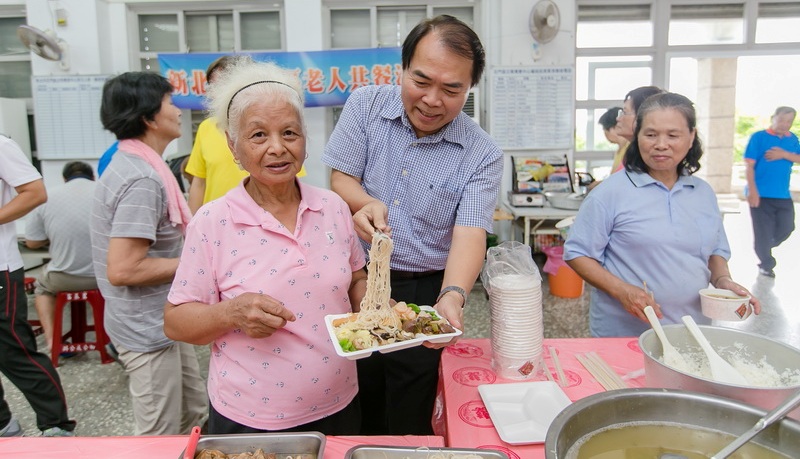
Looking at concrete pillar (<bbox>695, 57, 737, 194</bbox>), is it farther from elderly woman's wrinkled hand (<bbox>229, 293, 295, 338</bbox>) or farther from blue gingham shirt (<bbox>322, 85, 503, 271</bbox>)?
elderly woman's wrinkled hand (<bbox>229, 293, 295, 338</bbox>)

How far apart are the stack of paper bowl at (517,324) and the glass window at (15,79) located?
7099mm

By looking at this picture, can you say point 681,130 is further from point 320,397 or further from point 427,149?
point 320,397

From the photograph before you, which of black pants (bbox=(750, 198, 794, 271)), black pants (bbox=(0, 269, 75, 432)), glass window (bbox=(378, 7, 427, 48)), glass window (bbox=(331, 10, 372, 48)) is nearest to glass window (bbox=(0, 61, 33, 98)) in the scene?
glass window (bbox=(331, 10, 372, 48))

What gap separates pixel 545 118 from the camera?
598cm

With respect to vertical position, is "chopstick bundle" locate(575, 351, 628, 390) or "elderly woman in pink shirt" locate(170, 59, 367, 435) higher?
"elderly woman in pink shirt" locate(170, 59, 367, 435)

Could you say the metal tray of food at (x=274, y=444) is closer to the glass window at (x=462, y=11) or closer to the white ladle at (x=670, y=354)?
the white ladle at (x=670, y=354)

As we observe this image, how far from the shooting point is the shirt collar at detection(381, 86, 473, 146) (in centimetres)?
195

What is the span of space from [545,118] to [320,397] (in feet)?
16.9

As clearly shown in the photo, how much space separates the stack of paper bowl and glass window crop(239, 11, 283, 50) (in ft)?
18.1

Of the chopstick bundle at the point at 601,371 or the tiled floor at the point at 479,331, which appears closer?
the chopstick bundle at the point at 601,371

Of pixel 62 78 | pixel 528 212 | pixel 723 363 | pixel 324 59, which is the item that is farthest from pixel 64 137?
pixel 723 363

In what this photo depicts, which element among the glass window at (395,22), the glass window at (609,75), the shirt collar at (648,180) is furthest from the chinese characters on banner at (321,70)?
the shirt collar at (648,180)

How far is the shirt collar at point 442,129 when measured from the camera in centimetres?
195

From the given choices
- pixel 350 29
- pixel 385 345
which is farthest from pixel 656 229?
pixel 350 29
